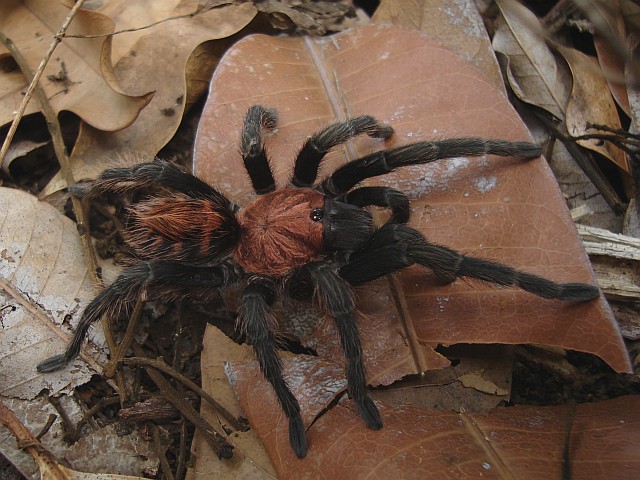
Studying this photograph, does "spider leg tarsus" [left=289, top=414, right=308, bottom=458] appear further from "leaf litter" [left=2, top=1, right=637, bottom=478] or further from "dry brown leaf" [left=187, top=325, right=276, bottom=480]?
"dry brown leaf" [left=187, top=325, right=276, bottom=480]

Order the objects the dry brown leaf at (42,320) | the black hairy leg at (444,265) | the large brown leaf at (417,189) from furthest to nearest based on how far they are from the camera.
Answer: the dry brown leaf at (42,320) < the large brown leaf at (417,189) < the black hairy leg at (444,265)

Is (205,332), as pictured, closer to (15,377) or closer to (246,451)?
(246,451)

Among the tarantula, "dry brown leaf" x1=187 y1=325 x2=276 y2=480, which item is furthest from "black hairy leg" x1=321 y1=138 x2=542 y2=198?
"dry brown leaf" x1=187 y1=325 x2=276 y2=480

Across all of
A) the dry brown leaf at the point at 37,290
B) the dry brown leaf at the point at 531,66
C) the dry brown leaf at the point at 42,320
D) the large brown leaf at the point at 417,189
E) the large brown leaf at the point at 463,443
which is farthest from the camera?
the dry brown leaf at the point at 531,66

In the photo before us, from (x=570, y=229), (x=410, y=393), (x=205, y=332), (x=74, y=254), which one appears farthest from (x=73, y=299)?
(x=570, y=229)

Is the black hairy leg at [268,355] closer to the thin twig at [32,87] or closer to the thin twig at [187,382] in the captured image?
the thin twig at [187,382]

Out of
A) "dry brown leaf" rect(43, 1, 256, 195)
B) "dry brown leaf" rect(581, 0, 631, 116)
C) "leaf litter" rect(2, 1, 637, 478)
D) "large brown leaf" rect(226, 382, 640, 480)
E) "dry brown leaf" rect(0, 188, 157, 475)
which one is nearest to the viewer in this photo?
"large brown leaf" rect(226, 382, 640, 480)

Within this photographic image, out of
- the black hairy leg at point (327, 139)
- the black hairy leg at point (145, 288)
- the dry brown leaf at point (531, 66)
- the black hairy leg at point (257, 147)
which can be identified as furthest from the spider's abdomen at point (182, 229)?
the dry brown leaf at point (531, 66)
